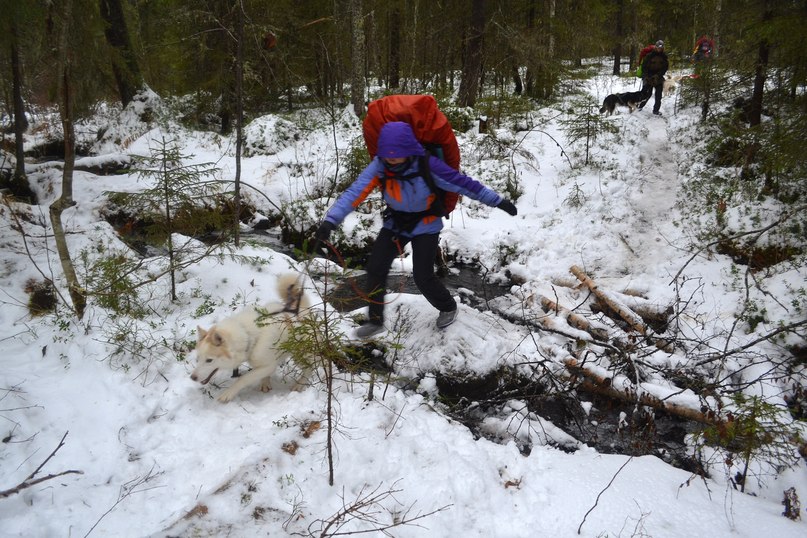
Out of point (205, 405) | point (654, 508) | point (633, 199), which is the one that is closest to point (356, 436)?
point (205, 405)

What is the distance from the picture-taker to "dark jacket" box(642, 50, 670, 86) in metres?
12.4

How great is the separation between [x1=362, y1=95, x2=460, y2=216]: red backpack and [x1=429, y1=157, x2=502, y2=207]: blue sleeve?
87 millimetres

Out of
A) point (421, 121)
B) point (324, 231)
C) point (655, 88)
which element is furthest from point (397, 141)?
point (655, 88)

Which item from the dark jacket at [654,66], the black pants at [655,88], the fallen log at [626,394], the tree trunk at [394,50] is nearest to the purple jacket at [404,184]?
the fallen log at [626,394]

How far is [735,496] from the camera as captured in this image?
2885mm

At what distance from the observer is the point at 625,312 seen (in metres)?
5.57

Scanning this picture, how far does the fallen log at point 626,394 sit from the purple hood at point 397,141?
2.77 metres

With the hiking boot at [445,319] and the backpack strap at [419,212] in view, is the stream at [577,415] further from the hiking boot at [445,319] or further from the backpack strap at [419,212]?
the backpack strap at [419,212]

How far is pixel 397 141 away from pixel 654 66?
12595 millimetres

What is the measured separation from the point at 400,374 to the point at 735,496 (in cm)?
284

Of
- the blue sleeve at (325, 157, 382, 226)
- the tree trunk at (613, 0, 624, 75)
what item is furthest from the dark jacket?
the blue sleeve at (325, 157, 382, 226)

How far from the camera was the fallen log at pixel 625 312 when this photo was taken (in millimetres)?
4730

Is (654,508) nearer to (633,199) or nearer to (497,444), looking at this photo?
(497,444)

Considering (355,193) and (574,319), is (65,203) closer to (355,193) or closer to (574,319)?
(355,193)
